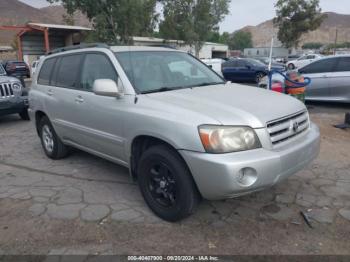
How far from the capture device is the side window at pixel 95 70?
4.02 m

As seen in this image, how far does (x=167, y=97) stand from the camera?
3.58m

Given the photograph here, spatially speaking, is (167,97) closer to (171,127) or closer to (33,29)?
(171,127)

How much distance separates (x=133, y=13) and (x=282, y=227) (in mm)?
16780

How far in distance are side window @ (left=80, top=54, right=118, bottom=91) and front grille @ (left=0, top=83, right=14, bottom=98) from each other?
4.90 m

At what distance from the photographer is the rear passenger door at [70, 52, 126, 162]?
386 centimetres

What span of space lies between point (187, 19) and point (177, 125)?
2631 centimetres

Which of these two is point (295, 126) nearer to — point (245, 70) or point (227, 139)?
point (227, 139)

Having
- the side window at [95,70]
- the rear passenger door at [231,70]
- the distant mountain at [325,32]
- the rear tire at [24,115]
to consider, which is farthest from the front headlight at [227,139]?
the distant mountain at [325,32]

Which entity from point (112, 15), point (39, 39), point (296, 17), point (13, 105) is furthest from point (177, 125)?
point (296, 17)

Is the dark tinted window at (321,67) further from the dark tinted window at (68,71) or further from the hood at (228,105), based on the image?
the dark tinted window at (68,71)

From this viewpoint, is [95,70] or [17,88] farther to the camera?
[17,88]

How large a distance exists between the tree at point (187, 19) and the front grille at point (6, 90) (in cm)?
2073

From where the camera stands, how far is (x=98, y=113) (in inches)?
161

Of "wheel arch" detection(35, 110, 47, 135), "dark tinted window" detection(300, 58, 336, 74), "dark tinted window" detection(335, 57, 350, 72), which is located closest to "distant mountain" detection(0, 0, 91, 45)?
"dark tinted window" detection(300, 58, 336, 74)
